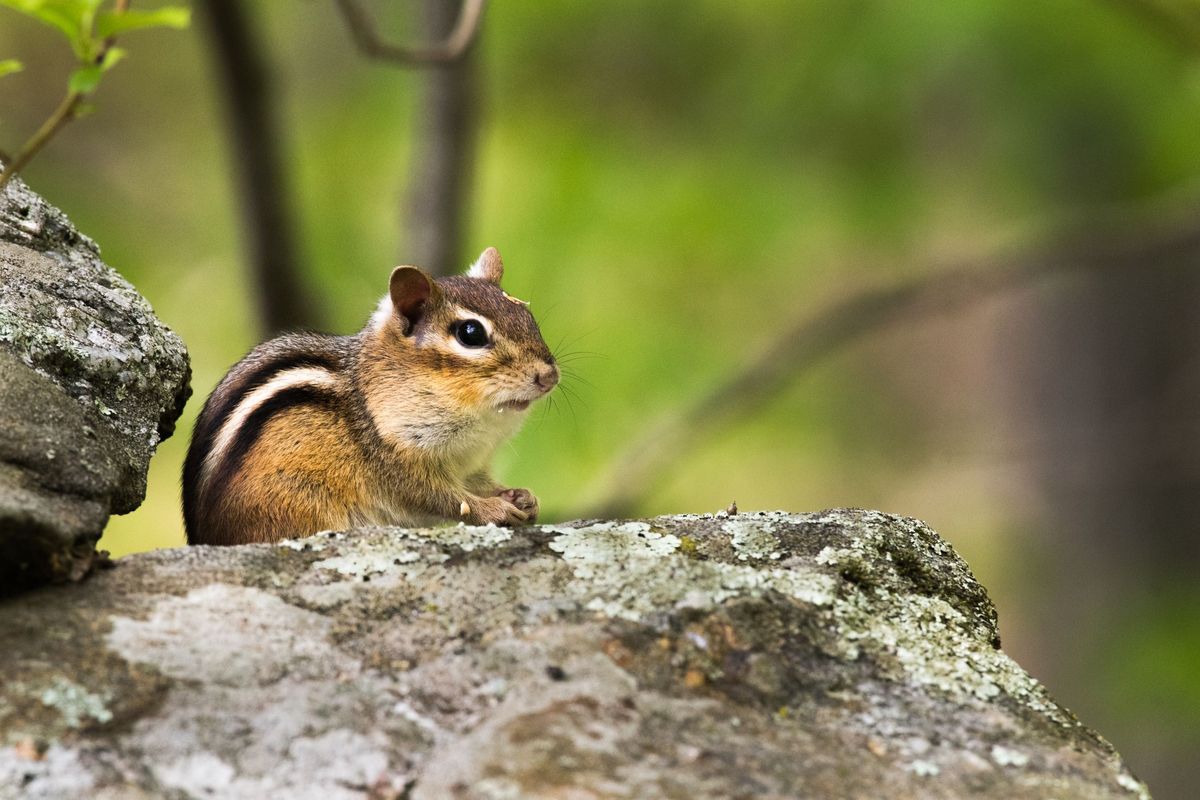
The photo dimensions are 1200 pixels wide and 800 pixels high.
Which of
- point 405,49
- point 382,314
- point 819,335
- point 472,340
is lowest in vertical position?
point 472,340

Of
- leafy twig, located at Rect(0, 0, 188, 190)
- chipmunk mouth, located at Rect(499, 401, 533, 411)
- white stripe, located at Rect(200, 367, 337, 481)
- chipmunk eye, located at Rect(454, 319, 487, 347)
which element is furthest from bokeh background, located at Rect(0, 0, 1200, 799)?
leafy twig, located at Rect(0, 0, 188, 190)

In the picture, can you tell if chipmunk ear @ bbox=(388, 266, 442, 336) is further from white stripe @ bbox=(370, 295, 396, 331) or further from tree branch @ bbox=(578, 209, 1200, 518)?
tree branch @ bbox=(578, 209, 1200, 518)

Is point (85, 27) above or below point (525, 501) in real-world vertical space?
below

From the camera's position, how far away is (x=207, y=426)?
4.12 m

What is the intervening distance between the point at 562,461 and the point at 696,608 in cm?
506

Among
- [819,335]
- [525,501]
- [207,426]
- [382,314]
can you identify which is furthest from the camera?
[819,335]

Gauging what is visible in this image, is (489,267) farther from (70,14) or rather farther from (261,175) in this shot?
(70,14)

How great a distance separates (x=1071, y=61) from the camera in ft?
25.3

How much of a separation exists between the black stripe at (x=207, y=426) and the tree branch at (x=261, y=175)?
259 centimetres

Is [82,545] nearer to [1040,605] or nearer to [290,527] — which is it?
[290,527]

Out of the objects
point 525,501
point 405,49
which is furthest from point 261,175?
point 525,501

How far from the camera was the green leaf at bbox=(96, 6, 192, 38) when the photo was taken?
2.25 metres

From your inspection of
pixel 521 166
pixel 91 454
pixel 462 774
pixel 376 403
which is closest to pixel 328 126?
pixel 521 166

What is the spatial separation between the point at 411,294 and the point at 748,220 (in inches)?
150
